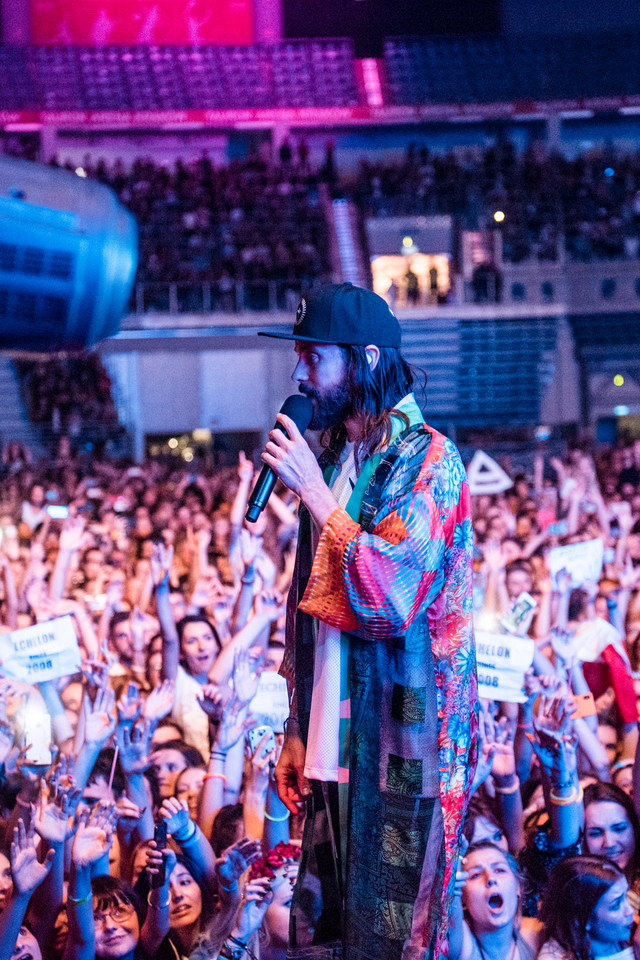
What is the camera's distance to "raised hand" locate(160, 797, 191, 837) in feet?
8.01

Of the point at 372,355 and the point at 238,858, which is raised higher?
the point at 372,355

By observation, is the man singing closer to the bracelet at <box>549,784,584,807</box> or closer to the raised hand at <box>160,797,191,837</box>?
the raised hand at <box>160,797,191,837</box>

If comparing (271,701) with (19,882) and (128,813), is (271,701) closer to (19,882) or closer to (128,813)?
(128,813)

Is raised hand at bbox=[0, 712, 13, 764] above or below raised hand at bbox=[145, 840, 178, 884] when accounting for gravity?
above

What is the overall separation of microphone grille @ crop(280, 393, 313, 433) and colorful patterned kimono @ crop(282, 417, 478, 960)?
0.13 metres

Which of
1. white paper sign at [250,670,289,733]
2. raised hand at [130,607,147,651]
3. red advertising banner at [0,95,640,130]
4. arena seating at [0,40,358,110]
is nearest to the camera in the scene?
white paper sign at [250,670,289,733]

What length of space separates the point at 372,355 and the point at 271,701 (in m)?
1.88

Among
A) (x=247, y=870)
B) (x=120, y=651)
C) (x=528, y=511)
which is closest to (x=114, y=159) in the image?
(x=528, y=511)

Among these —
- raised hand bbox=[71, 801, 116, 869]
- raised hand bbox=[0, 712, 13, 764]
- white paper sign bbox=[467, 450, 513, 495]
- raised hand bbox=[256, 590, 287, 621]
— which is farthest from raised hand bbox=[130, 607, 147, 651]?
white paper sign bbox=[467, 450, 513, 495]

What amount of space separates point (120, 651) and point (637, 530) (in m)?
3.59

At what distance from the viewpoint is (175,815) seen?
245 centimetres

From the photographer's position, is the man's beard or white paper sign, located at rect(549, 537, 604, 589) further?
white paper sign, located at rect(549, 537, 604, 589)

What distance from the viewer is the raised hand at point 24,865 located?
2330 mm

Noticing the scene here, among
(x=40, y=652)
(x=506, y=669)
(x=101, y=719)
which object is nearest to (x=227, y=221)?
(x=40, y=652)
